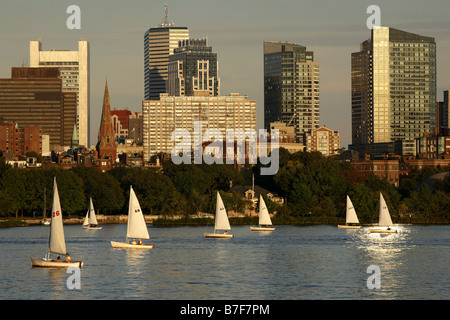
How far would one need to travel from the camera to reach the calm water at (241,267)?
241 feet

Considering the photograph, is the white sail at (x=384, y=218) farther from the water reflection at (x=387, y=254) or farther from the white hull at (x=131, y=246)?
the white hull at (x=131, y=246)

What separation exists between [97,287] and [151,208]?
108509 mm

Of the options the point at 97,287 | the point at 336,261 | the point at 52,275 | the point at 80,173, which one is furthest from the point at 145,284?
the point at 80,173

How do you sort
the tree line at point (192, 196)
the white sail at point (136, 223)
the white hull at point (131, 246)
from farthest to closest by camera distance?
the tree line at point (192, 196) < the white hull at point (131, 246) < the white sail at point (136, 223)

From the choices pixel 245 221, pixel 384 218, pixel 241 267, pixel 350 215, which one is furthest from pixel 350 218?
pixel 241 267

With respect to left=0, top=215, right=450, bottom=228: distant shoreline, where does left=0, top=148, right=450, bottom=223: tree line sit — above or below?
above

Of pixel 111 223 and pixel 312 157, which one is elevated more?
pixel 312 157

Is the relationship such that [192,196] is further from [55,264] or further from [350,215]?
[55,264]

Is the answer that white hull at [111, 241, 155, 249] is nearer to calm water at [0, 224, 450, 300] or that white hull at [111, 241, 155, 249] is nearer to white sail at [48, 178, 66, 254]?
calm water at [0, 224, 450, 300]

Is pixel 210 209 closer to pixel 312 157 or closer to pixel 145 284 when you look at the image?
pixel 312 157

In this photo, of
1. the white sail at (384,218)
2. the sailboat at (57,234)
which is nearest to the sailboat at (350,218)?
the white sail at (384,218)

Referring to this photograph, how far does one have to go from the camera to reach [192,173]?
199 m

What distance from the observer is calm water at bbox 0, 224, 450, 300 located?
73.3 metres

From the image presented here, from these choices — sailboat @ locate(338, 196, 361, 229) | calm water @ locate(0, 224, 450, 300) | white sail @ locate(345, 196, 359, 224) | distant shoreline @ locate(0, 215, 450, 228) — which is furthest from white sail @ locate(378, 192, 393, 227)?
distant shoreline @ locate(0, 215, 450, 228)
